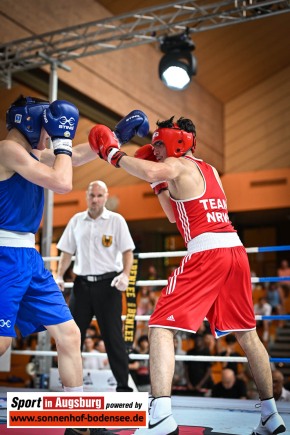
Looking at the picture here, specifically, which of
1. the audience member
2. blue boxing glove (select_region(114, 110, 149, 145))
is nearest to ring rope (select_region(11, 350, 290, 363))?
blue boxing glove (select_region(114, 110, 149, 145))

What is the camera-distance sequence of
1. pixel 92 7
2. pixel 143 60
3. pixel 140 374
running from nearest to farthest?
pixel 140 374 < pixel 92 7 < pixel 143 60

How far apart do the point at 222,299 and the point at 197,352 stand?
4.13 m

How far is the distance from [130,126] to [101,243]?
66.2 inches

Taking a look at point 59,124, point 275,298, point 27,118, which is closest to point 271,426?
point 59,124

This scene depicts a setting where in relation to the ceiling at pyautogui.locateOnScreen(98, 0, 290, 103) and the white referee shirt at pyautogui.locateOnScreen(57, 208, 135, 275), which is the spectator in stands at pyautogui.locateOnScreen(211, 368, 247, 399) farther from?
the ceiling at pyautogui.locateOnScreen(98, 0, 290, 103)

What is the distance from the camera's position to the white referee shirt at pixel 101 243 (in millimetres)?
4184

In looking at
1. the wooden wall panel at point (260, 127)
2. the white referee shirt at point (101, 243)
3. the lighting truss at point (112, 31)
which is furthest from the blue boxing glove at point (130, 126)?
the wooden wall panel at point (260, 127)

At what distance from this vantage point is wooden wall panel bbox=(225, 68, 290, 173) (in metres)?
11.1

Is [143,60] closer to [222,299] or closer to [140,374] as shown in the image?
[140,374]

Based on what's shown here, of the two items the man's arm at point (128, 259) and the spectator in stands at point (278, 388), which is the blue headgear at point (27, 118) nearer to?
the man's arm at point (128, 259)

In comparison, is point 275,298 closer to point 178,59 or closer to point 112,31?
point 178,59

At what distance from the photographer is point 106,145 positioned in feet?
8.41

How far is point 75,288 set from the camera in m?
4.19

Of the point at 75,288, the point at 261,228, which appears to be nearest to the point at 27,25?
the point at 75,288
